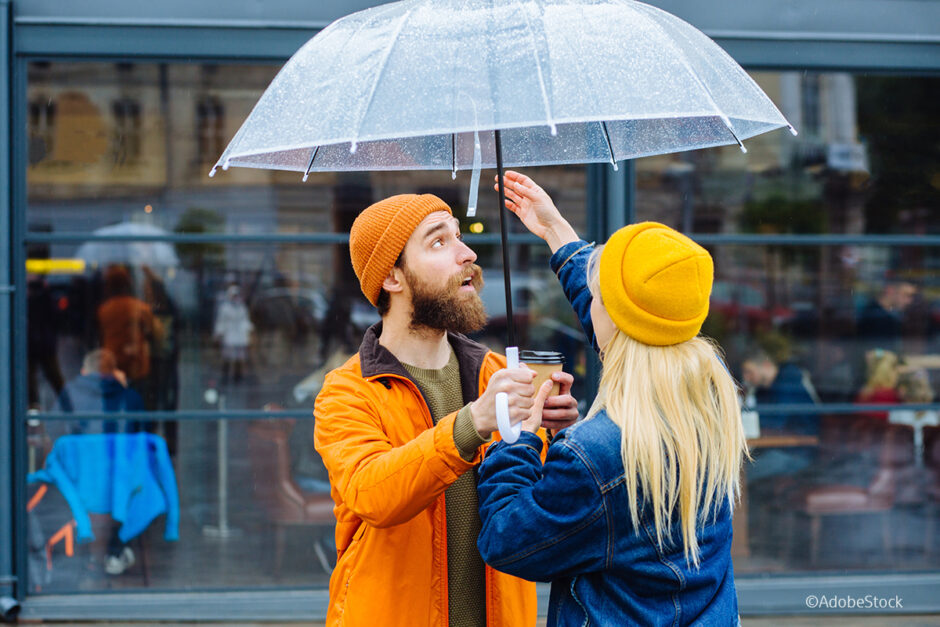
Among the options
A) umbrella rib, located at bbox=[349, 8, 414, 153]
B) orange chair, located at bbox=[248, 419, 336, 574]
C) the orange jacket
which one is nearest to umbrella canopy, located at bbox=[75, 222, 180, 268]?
orange chair, located at bbox=[248, 419, 336, 574]

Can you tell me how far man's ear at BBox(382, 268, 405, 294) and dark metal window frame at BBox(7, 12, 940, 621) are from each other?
112 inches

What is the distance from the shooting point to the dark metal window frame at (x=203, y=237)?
16.8 feet

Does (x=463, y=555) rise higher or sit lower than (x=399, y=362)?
lower

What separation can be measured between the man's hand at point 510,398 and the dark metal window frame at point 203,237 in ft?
10.7

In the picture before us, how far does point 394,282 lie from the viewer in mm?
2658

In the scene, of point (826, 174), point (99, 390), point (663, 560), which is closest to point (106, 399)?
point (99, 390)

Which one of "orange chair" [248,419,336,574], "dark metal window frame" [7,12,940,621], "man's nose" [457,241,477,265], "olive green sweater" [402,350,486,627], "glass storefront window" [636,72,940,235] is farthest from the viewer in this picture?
"glass storefront window" [636,72,940,235]

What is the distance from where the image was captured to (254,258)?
5.70 meters

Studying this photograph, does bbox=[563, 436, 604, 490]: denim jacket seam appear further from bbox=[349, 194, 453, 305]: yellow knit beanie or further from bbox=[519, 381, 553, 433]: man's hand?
bbox=[349, 194, 453, 305]: yellow knit beanie

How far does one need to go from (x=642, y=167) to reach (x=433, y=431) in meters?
3.95

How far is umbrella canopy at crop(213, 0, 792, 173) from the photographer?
1992 mm

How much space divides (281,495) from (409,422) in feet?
11.4

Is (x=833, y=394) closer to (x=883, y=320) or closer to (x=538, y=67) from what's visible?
(x=883, y=320)
